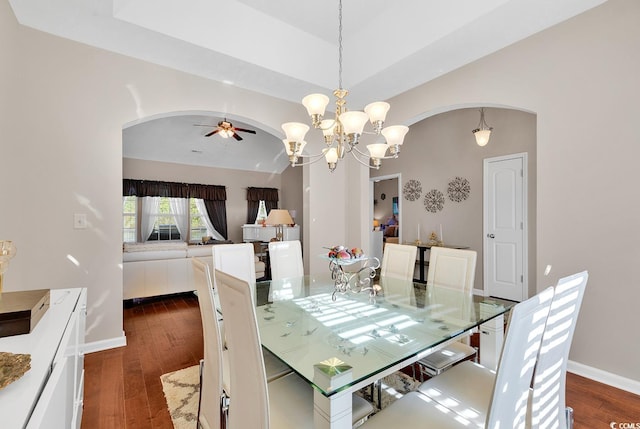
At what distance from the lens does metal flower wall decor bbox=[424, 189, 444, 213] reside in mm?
5066

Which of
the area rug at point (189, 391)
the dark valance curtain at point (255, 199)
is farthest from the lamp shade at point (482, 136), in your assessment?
the dark valance curtain at point (255, 199)

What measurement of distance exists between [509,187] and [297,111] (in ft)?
10.6

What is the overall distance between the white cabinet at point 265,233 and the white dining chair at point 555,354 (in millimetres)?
5768

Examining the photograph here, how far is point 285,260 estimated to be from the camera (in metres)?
2.87

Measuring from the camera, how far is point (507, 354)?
90cm

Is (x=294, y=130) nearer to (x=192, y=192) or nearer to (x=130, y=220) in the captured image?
(x=192, y=192)

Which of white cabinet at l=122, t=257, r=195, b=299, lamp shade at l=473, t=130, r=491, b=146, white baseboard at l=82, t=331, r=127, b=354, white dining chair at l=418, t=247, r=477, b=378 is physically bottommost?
white baseboard at l=82, t=331, r=127, b=354

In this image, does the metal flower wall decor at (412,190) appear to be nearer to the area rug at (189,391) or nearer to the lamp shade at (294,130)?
the area rug at (189,391)

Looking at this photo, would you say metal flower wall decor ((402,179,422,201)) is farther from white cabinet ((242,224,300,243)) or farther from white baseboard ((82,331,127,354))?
white baseboard ((82,331,127,354))

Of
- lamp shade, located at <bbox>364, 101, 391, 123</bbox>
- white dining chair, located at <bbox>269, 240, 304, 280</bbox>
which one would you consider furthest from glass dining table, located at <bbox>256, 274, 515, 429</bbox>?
lamp shade, located at <bbox>364, 101, 391, 123</bbox>

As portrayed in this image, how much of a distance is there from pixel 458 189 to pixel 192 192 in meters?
6.29

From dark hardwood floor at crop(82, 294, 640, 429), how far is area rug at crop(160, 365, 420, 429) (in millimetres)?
55

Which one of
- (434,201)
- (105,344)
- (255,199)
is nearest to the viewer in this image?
(105,344)

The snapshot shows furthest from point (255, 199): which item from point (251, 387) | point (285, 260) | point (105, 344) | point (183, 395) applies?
point (251, 387)
